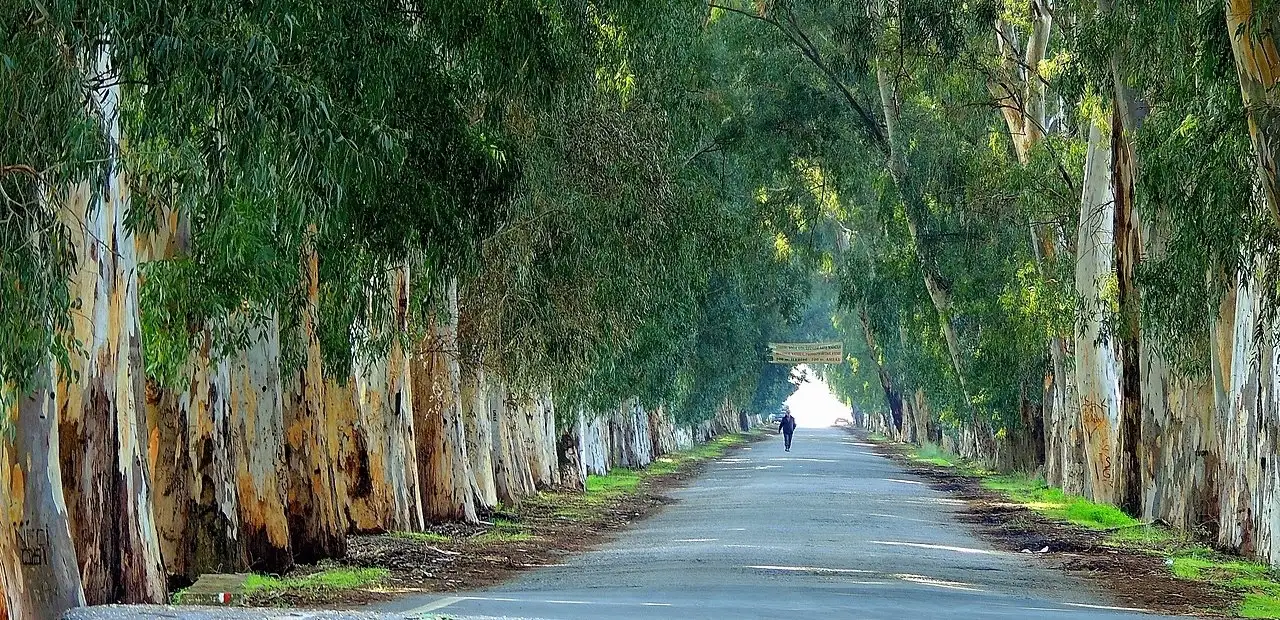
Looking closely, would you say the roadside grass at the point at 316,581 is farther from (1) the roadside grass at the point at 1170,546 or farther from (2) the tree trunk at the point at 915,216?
(2) the tree trunk at the point at 915,216

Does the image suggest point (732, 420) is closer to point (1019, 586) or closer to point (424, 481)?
point (424, 481)

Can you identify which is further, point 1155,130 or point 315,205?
point 1155,130

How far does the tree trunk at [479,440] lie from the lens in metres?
26.7

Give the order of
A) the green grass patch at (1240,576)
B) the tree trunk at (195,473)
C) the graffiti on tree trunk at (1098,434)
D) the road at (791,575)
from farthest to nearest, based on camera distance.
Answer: the graffiti on tree trunk at (1098,434), the tree trunk at (195,473), the green grass patch at (1240,576), the road at (791,575)

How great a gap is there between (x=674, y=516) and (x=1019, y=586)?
12.1 meters

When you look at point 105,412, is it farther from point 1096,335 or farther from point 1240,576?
point 1096,335

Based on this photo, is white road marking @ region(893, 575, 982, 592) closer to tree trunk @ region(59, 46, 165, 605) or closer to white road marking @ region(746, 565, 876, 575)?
white road marking @ region(746, 565, 876, 575)

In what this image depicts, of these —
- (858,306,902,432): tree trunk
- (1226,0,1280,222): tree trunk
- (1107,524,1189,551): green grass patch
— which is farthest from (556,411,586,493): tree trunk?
(858,306,902,432): tree trunk

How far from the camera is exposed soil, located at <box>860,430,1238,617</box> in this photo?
49.2ft

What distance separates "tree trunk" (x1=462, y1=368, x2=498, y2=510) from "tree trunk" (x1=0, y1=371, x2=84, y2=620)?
1484 centimetres

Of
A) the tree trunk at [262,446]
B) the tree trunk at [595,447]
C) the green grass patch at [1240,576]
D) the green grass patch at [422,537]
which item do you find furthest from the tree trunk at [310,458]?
the tree trunk at [595,447]


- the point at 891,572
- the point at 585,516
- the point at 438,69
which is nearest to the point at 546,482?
the point at 585,516

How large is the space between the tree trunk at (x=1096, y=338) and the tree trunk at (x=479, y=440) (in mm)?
8390

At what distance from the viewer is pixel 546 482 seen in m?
35.2
